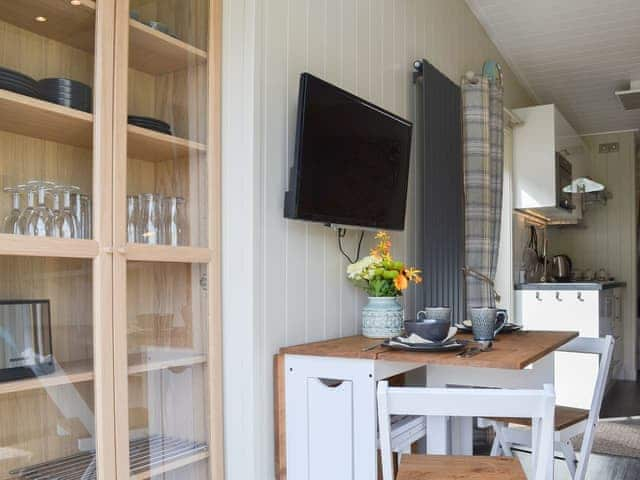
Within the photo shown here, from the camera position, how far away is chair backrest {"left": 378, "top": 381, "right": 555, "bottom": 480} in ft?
4.62

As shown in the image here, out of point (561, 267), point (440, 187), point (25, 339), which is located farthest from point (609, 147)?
point (25, 339)

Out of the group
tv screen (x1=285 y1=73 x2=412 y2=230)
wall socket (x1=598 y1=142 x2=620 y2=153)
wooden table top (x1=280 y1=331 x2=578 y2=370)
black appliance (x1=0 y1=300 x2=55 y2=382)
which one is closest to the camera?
black appliance (x1=0 y1=300 x2=55 y2=382)

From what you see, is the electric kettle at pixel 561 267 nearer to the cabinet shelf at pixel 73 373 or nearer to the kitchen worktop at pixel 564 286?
the kitchen worktop at pixel 564 286

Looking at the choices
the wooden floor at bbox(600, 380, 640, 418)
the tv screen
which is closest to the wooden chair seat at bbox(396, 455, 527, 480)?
the tv screen

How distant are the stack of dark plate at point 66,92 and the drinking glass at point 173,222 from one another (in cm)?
36

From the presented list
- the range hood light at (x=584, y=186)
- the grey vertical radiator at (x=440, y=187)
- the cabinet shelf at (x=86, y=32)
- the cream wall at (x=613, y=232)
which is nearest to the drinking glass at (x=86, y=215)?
the cabinet shelf at (x=86, y=32)

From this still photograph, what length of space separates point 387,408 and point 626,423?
352 cm

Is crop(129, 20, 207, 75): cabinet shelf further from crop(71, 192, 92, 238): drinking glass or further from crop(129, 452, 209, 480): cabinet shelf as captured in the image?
crop(129, 452, 209, 480): cabinet shelf

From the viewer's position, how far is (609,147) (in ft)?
22.4

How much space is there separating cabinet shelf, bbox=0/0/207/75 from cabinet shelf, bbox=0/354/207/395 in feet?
2.54

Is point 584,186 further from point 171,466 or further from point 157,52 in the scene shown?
point 171,466

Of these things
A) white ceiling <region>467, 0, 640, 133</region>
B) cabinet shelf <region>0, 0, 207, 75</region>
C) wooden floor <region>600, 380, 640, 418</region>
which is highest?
white ceiling <region>467, 0, 640, 133</region>

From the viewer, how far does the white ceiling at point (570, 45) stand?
3.95m

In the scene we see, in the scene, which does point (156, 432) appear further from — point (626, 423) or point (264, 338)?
point (626, 423)
